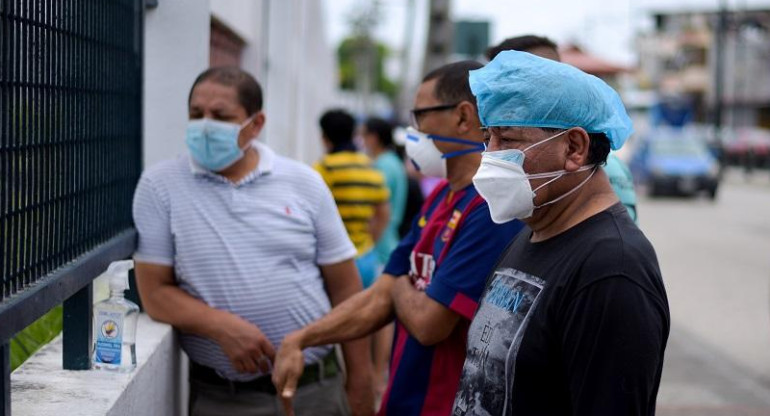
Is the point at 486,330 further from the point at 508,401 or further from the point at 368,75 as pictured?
the point at 368,75

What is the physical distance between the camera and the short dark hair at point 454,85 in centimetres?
359

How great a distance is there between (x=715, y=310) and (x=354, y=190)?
5770mm

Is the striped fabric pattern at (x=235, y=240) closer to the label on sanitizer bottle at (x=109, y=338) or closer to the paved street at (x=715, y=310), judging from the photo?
the label on sanitizer bottle at (x=109, y=338)

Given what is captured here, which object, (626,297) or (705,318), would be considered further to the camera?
(705,318)

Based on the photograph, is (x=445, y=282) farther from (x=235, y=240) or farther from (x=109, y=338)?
(x=109, y=338)

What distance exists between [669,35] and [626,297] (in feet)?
294

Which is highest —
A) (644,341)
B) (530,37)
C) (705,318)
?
(530,37)

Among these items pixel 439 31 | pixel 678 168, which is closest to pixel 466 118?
pixel 439 31

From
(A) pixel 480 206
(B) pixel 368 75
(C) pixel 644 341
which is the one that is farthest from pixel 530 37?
(B) pixel 368 75

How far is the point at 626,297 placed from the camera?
228 centimetres

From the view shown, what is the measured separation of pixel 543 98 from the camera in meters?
2.56

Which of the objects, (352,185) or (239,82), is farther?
(352,185)

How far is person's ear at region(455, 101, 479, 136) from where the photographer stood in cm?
357

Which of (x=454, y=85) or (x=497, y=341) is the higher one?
(x=454, y=85)
